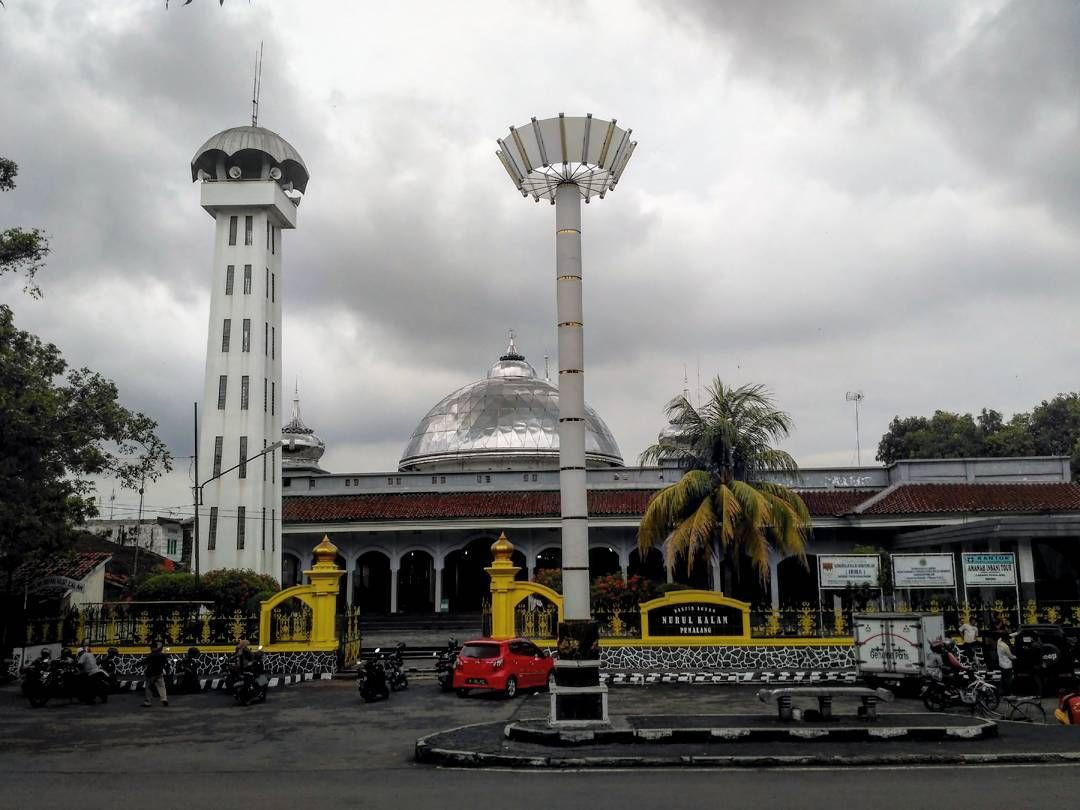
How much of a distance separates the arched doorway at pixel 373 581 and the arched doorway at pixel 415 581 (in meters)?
0.72

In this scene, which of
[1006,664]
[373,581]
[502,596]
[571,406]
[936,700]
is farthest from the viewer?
[373,581]

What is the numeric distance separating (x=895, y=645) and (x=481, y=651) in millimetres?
7804

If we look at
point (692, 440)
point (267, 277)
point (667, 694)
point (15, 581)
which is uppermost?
point (267, 277)

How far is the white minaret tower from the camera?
36.2 meters

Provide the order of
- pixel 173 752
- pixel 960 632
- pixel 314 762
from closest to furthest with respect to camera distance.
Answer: pixel 314 762 → pixel 173 752 → pixel 960 632

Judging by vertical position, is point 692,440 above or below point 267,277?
below

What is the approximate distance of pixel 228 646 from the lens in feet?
70.5

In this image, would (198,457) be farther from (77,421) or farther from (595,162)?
(595,162)

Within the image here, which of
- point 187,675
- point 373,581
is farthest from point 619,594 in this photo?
point 373,581

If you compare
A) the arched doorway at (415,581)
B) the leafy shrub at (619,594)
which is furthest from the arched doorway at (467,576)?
the leafy shrub at (619,594)

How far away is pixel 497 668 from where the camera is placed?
18.2 meters

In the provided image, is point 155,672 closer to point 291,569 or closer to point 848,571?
point 848,571

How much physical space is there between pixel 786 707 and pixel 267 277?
30.3 m

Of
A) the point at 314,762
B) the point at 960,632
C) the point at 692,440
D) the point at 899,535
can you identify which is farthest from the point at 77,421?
the point at 899,535
